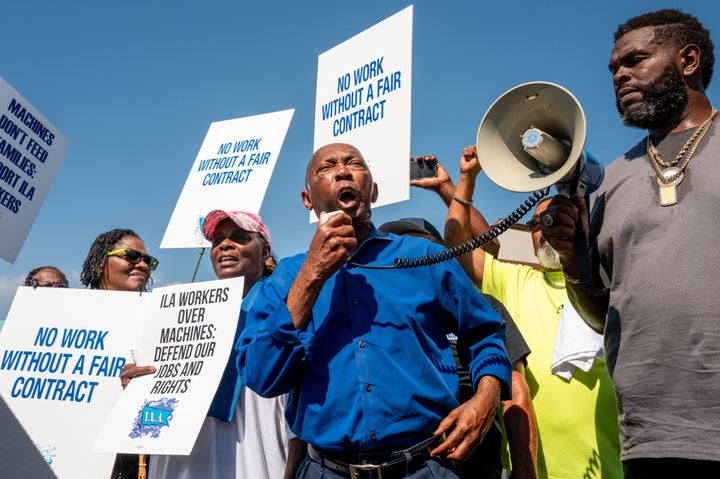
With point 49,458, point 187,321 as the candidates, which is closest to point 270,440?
point 187,321

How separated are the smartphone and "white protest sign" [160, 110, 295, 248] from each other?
102 centimetres

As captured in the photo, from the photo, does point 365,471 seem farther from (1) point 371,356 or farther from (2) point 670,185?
(2) point 670,185

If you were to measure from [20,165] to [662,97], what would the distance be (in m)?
3.29

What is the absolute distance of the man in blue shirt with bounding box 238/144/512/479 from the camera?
228cm

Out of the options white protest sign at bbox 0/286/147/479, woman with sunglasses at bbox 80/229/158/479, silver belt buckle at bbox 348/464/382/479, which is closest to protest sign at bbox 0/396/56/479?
white protest sign at bbox 0/286/147/479

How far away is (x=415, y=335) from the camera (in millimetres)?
2453

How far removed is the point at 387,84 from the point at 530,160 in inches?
64.7

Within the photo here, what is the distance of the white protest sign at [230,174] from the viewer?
4.63 meters

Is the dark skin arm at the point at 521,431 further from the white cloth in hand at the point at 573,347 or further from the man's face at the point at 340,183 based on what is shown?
the man's face at the point at 340,183

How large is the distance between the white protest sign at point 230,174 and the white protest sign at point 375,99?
1.95 feet

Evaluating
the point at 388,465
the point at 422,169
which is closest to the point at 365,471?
the point at 388,465

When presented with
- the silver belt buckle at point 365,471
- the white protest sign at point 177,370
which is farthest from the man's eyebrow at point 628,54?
the white protest sign at point 177,370

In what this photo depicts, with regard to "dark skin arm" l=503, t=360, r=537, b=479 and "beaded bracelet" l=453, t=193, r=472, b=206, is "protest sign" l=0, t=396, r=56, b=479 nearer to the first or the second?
"dark skin arm" l=503, t=360, r=537, b=479

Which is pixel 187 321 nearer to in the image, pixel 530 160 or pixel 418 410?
pixel 418 410
